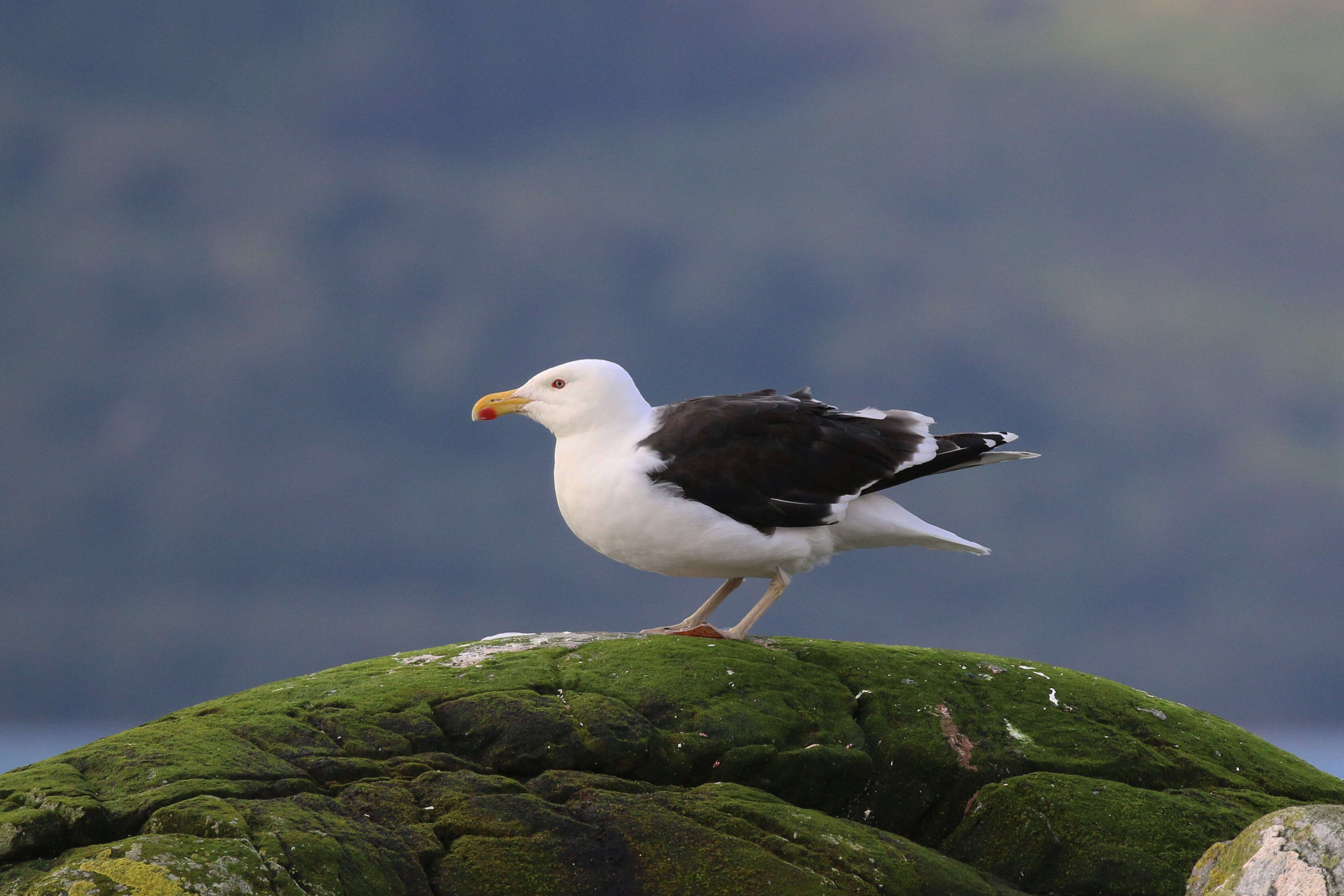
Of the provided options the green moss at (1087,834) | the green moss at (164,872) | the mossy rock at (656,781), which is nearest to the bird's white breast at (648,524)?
Answer: the mossy rock at (656,781)

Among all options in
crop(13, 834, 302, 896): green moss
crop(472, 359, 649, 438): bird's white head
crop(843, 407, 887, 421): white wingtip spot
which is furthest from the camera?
crop(843, 407, 887, 421): white wingtip spot

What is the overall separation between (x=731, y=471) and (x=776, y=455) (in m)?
0.40

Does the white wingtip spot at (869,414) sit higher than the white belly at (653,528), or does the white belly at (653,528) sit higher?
the white wingtip spot at (869,414)

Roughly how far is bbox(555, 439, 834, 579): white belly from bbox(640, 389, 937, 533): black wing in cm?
11

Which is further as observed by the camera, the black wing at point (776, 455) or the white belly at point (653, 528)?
the black wing at point (776, 455)

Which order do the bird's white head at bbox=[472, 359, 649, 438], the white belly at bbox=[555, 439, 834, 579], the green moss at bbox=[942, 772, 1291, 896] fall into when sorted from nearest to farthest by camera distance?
1. the green moss at bbox=[942, 772, 1291, 896]
2. the white belly at bbox=[555, 439, 834, 579]
3. the bird's white head at bbox=[472, 359, 649, 438]

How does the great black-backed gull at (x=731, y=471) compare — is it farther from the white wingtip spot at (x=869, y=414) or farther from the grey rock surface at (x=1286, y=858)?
the grey rock surface at (x=1286, y=858)

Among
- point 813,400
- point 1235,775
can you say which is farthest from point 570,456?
point 1235,775

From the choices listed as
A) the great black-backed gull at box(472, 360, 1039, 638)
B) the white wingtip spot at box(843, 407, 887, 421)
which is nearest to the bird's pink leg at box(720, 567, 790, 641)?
the great black-backed gull at box(472, 360, 1039, 638)

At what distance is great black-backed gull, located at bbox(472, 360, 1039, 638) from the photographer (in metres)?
9.26

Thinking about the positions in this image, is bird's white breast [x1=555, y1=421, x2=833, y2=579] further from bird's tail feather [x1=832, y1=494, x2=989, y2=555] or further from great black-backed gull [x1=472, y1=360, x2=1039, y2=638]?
bird's tail feather [x1=832, y1=494, x2=989, y2=555]

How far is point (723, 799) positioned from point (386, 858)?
1939 millimetres

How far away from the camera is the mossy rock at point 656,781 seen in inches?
247

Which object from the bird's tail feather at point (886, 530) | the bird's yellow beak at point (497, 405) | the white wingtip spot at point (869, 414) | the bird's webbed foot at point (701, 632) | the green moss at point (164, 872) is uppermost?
the bird's yellow beak at point (497, 405)
